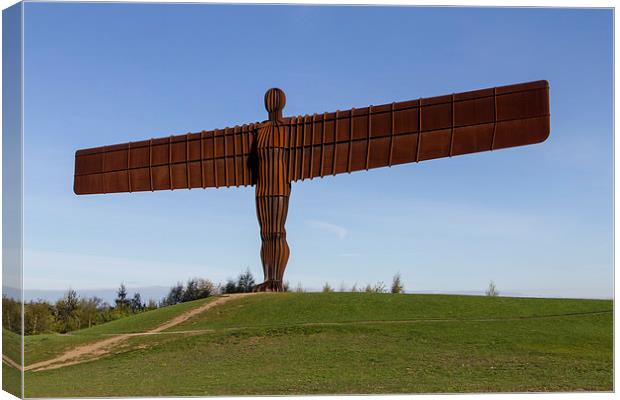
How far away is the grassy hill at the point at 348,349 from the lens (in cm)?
1689

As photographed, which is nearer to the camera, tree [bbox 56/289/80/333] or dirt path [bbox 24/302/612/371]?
dirt path [bbox 24/302/612/371]

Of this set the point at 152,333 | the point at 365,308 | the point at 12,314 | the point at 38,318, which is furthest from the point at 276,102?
the point at 38,318

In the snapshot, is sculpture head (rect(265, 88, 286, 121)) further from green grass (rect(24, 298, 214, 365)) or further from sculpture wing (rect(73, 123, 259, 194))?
green grass (rect(24, 298, 214, 365))

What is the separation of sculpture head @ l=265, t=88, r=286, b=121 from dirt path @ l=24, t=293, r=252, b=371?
5123mm

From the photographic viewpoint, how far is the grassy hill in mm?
16891

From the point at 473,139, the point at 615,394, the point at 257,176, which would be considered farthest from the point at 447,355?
the point at 257,176

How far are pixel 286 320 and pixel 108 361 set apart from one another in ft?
14.9

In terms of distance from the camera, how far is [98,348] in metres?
20.9

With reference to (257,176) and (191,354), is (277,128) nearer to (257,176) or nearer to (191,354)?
(257,176)

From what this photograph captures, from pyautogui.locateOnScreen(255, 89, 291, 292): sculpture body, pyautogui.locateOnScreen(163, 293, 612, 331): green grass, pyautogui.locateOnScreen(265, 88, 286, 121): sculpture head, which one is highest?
pyautogui.locateOnScreen(265, 88, 286, 121): sculpture head

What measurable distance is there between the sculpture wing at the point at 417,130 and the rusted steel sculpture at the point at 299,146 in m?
0.03

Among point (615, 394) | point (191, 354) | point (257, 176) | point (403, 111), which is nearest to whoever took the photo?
point (615, 394)

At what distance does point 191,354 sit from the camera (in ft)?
62.1

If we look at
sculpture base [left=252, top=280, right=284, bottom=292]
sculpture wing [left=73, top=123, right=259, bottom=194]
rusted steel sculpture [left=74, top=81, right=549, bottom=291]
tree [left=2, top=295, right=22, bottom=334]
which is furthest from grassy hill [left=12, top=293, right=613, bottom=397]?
sculpture wing [left=73, top=123, right=259, bottom=194]
